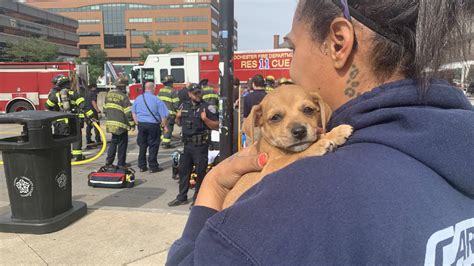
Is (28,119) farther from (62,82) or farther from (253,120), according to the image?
(62,82)

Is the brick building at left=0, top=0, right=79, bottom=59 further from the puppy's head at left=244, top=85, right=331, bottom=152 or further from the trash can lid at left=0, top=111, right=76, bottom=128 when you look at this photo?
the puppy's head at left=244, top=85, right=331, bottom=152

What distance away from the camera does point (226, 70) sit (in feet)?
16.8

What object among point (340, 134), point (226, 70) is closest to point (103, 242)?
point (226, 70)

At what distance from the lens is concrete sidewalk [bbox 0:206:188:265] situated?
4.44m

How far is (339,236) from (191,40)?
381 feet

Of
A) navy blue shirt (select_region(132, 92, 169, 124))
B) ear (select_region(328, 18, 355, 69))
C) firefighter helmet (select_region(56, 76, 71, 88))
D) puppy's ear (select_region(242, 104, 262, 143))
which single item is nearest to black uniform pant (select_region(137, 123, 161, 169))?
navy blue shirt (select_region(132, 92, 169, 124))

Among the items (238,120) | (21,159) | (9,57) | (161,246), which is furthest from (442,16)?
(9,57)

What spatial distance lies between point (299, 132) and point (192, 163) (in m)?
5.66

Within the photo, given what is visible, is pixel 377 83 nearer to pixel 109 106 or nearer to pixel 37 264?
pixel 37 264

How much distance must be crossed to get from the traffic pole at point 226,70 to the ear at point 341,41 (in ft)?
12.3

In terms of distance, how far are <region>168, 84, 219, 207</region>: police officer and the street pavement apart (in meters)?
0.42

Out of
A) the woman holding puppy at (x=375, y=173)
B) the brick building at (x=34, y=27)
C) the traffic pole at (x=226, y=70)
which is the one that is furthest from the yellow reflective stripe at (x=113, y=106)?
the brick building at (x=34, y=27)

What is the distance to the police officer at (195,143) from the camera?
7.06m

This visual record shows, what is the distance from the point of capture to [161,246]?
4797 millimetres
